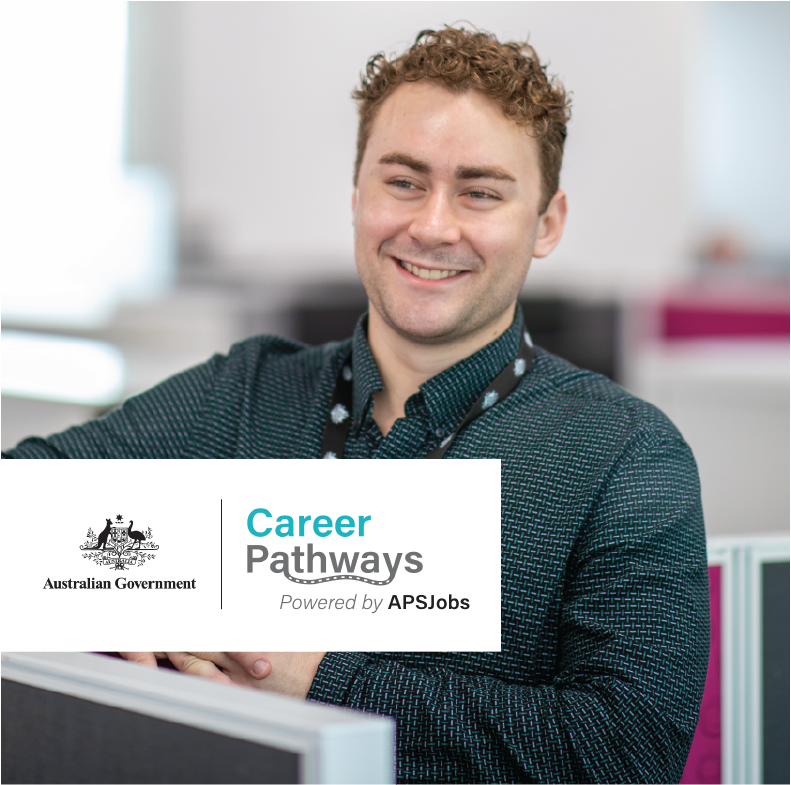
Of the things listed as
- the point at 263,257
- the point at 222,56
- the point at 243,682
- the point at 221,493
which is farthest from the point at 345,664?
the point at 222,56

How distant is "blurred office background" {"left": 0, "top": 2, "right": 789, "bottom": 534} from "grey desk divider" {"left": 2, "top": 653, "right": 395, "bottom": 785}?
8.47 feet

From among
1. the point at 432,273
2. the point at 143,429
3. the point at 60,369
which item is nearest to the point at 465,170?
the point at 432,273

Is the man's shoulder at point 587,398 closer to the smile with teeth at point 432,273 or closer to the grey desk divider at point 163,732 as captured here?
the smile with teeth at point 432,273

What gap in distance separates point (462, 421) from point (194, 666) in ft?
Answer: 1.42

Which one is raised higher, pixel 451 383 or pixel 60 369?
pixel 60 369

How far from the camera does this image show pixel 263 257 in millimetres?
6996

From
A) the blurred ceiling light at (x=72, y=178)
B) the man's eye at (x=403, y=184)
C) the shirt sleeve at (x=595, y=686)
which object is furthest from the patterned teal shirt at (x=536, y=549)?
the blurred ceiling light at (x=72, y=178)

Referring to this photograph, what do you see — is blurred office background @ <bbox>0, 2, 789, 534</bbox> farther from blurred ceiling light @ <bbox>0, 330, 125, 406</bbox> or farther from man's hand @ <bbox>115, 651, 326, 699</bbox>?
man's hand @ <bbox>115, 651, 326, 699</bbox>

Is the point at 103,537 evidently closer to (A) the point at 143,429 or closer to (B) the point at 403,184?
(A) the point at 143,429

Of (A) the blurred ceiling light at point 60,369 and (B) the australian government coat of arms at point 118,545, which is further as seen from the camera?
(A) the blurred ceiling light at point 60,369

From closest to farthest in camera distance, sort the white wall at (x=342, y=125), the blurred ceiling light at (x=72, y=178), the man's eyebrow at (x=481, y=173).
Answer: the man's eyebrow at (x=481, y=173) < the blurred ceiling light at (x=72, y=178) < the white wall at (x=342, y=125)

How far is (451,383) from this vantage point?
124cm

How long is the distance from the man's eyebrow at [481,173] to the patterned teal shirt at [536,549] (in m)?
0.20

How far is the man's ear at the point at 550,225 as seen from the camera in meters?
1.33
